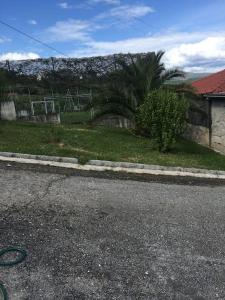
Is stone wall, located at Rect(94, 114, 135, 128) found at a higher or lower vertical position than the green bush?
lower

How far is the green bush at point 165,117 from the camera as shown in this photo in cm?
1337

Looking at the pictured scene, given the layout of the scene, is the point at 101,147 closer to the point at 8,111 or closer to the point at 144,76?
the point at 144,76

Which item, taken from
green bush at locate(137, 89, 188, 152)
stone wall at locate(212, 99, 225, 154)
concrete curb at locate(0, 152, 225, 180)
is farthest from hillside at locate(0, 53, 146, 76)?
concrete curb at locate(0, 152, 225, 180)

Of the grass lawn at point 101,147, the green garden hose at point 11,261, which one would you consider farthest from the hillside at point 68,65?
the green garden hose at point 11,261

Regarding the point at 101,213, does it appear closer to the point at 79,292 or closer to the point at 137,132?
the point at 79,292

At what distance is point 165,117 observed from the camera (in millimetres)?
13398

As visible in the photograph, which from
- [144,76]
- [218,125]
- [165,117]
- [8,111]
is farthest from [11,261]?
[8,111]

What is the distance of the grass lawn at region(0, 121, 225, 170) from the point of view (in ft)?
37.7

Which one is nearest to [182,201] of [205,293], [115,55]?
[205,293]

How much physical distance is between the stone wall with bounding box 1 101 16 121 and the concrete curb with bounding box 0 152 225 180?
928 cm

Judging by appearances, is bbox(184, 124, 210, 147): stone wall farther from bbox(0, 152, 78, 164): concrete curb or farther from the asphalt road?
the asphalt road

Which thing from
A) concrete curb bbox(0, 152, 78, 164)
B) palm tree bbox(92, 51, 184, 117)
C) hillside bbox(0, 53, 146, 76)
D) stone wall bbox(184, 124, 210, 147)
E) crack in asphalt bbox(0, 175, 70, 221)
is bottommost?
stone wall bbox(184, 124, 210, 147)

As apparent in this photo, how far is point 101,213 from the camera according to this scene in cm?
710

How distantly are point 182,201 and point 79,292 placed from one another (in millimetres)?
3910
